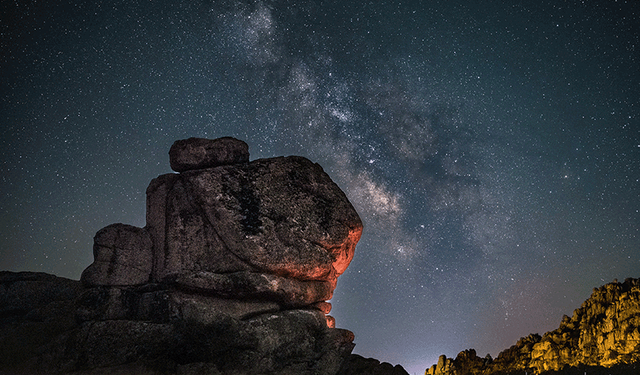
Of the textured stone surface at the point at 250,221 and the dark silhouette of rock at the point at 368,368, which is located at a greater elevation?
the textured stone surface at the point at 250,221

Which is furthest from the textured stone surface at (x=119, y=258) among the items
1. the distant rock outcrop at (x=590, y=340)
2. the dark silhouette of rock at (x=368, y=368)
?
the distant rock outcrop at (x=590, y=340)

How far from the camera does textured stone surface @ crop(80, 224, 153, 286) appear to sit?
18.4 metres

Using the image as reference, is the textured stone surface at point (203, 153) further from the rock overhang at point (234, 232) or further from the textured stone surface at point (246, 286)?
the textured stone surface at point (246, 286)

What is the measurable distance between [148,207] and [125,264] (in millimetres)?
2914

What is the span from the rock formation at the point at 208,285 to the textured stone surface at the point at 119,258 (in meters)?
0.05

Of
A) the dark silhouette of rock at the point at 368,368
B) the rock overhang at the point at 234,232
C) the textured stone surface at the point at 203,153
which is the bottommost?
the dark silhouette of rock at the point at 368,368

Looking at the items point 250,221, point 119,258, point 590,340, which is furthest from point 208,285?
point 590,340

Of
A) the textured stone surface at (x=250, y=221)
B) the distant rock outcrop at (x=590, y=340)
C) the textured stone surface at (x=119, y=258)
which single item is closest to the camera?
the textured stone surface at (x=119, y=258)

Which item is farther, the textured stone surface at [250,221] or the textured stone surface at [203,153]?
the textured stone surface at [203,153]

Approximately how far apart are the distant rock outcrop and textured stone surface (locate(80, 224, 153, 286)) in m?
43.0

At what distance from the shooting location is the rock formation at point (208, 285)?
16.2m

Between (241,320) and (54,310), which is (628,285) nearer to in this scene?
(241,320)

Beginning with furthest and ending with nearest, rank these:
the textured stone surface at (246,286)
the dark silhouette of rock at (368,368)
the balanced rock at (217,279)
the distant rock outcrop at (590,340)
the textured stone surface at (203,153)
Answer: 1. the distant rock outcrop at (590,340)
2. the textured stone surface at (203,153)
3. the textured stone surface at (246,286)
4. the balanced rock at (217,279)
5. the dark silhouette of rock at (368,368)

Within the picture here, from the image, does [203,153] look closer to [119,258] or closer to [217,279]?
[119,258]
